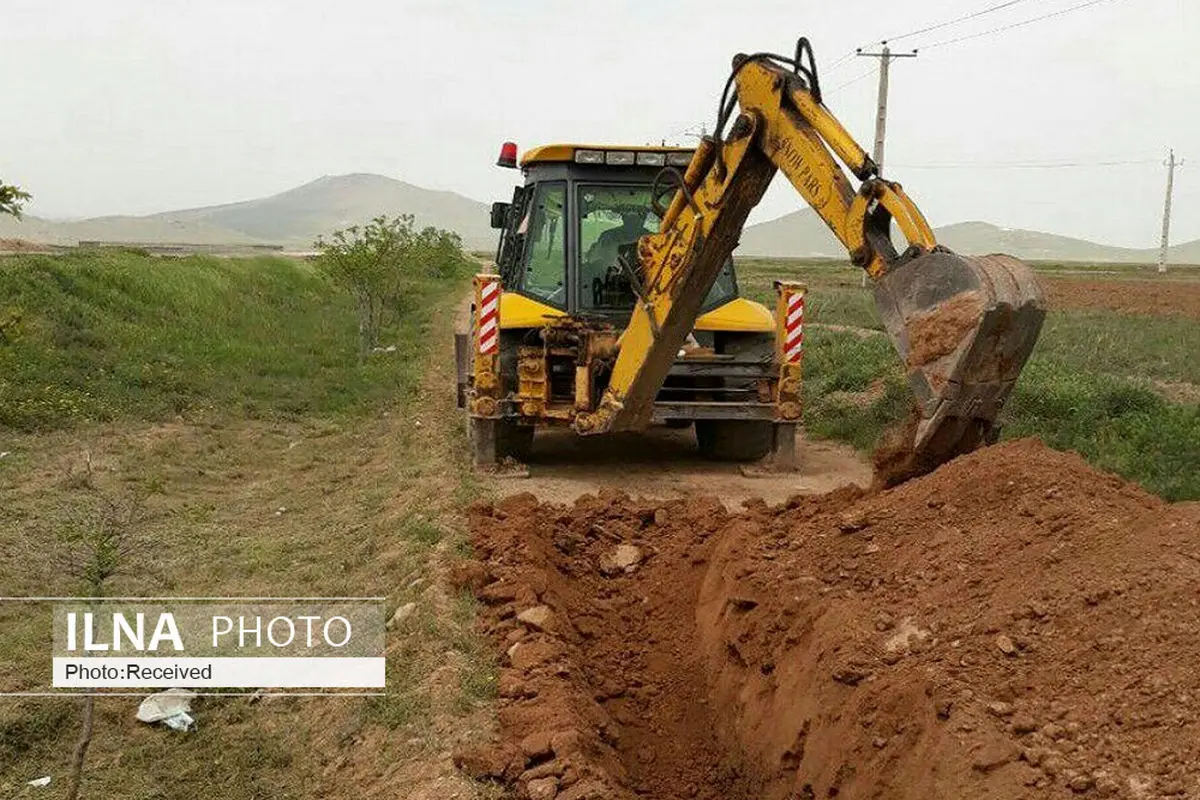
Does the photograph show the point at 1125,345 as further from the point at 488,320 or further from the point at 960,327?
the point at 960,327

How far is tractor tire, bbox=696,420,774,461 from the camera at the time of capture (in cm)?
996

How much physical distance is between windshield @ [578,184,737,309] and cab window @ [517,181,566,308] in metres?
0.19

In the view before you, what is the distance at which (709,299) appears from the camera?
32.0ft

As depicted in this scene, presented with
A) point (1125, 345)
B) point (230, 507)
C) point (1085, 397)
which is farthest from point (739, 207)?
point (1125, 345)

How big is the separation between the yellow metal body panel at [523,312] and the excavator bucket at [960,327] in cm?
438

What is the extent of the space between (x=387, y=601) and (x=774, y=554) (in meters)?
2.30

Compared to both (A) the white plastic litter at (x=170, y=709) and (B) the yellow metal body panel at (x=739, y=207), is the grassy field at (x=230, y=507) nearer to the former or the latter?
(A) the white plastic litter at (x=170, y=709)

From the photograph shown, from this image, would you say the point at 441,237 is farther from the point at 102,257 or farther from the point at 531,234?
the point at 531,234

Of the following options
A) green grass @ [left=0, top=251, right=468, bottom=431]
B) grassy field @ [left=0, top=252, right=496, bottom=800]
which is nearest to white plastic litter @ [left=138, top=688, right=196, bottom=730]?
grassy field @ [left=0, top=252, right=496, bottom=800]

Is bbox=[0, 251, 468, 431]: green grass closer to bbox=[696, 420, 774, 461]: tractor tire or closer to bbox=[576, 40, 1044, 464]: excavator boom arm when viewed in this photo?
bbox=[576, 40, 1044, 464]: excavator boom arm

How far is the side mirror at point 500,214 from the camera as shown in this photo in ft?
35.6

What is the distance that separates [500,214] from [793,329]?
3.37 m

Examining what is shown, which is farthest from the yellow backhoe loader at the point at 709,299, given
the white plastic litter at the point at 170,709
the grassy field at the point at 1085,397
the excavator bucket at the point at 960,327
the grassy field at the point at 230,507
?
the white plastic litter at the point at 170,709

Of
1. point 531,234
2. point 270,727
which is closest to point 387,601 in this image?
point 270,727
